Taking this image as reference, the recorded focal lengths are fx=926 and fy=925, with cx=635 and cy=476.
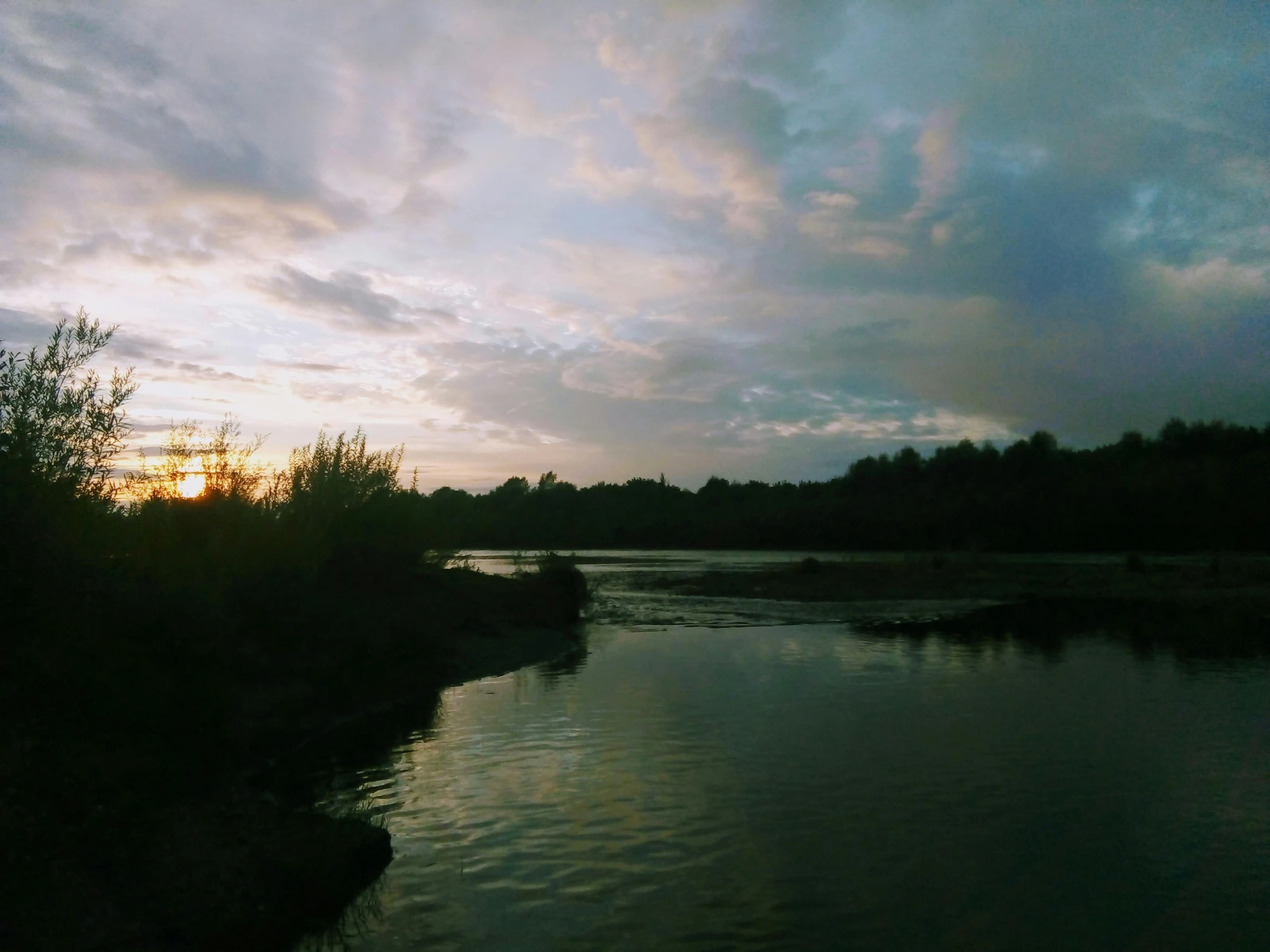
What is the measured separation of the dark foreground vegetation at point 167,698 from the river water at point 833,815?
101 cm

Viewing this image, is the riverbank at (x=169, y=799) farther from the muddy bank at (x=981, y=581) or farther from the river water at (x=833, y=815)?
the muddy bank at (x=981, y=581)

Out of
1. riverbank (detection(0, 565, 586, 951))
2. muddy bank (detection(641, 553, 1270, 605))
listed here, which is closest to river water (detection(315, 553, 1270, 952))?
riverbank (detection(0, 565, 586, 951))

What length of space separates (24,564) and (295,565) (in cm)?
1001

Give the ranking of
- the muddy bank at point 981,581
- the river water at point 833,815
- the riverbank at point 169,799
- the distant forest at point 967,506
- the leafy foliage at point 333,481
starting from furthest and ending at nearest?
1. the distant forest at point 967,506
2. the muddy bank at point 981,581
3. the leafy foliage at point 333,481
4. the river water at point 833,815
5. the riverbank at point 169,799

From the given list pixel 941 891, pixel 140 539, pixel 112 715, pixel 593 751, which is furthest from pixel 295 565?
pixel 941 891

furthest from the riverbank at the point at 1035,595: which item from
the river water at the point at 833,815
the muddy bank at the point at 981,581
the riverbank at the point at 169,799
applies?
the riverbank at the point at 169,799

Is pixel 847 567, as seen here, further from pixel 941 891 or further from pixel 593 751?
pixel 941 891

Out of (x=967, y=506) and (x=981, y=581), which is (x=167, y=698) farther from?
(x=967, y=506)

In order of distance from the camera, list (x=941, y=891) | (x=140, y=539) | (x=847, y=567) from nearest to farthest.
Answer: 1. (x=941, y=891)
2. (x=140, y=539)
3. (x=847, y=567)

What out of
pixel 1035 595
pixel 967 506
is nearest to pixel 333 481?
pixel 1035 595

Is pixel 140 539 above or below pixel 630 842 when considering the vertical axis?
above

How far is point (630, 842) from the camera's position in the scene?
32.1 feet

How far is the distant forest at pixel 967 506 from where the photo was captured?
7894 centimetres

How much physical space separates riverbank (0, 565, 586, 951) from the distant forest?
26.5 metres
